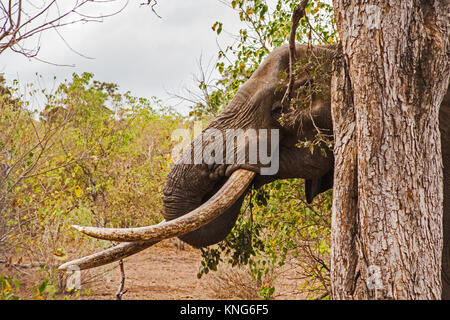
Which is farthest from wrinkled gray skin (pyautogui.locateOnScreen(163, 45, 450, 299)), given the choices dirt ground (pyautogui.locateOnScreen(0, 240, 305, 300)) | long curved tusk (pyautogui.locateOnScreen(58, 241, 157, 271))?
dirt ground (pyautogui.locateOnScreen(0, 240, 305, 300))

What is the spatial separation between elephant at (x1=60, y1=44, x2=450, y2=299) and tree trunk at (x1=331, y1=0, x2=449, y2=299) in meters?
0.75

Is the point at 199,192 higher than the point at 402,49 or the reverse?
the reverse

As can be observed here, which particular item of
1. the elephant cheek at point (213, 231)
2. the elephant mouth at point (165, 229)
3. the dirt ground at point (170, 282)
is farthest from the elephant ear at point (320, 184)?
the dirt ground at point (170, 282)

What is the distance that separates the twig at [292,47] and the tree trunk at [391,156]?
365mm

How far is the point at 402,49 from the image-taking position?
3.00 metres

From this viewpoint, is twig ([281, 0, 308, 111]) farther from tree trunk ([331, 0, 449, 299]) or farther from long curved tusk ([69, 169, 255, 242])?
long curved tusk ([69, 169, 255, 242])

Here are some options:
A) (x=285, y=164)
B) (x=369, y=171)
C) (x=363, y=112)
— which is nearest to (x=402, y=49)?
(x=363, y=112)

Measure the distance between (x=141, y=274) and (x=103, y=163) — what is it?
238cm

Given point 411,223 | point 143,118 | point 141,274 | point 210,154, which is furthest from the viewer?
point 143,118

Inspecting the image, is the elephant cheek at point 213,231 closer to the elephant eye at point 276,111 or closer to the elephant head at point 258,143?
the elephant head at point 258,143

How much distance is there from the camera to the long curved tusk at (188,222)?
3.28 m

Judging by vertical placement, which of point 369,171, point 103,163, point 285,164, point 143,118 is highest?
point 143,118

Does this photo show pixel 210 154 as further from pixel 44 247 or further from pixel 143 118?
pixel 143 118
